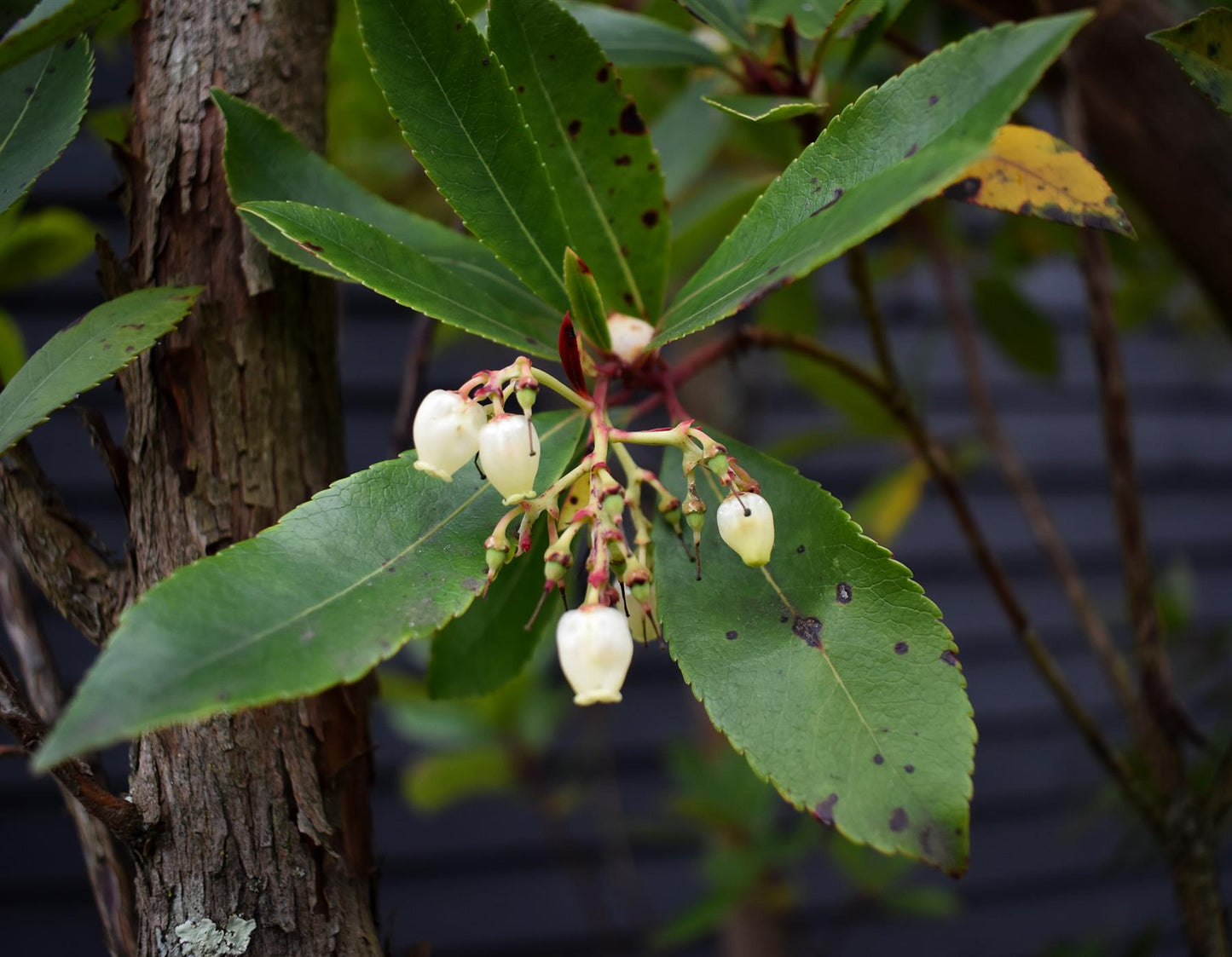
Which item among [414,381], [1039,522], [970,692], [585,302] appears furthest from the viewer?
[970,692]

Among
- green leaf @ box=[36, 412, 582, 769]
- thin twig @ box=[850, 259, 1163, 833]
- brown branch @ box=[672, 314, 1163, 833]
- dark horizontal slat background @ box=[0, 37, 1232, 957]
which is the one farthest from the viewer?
dark horizontal slat background @ box=[0, 37, 1232, 957]

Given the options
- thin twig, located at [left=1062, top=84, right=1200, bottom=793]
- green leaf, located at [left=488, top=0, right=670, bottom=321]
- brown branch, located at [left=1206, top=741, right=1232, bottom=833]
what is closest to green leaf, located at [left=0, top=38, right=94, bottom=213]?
green leaf, located at [left=488, top=0, right=670, bottom=321]

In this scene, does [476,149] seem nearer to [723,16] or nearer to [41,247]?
[723,16]

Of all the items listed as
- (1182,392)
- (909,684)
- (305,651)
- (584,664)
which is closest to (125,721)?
(305,651)

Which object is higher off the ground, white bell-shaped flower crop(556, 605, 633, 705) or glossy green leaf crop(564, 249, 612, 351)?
glossy green leaf crop(564, 249, 612, 351)

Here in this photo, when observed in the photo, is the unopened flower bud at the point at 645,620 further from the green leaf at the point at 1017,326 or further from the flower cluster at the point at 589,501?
the green leaf at the point at 1017,326

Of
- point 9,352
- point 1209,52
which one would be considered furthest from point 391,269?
point 9,352

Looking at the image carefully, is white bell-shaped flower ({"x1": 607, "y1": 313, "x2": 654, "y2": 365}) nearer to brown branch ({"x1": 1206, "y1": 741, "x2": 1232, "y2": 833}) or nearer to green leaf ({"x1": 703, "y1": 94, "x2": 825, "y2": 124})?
green leaf ({"x1": 703, "y1": 94, "x2": 825, "y2": 124})
